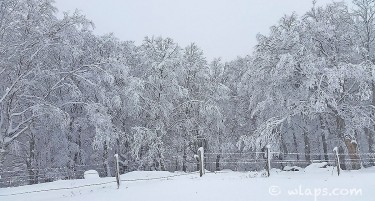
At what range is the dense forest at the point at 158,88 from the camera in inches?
911

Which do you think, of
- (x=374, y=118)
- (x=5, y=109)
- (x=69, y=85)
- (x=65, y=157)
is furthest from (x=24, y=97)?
(x=374, y=118)

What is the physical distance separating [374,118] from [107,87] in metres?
19.4

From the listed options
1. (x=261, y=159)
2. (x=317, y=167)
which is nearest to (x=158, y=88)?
(x=261, y=159)

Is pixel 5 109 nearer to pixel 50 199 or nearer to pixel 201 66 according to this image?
pixel 50 199

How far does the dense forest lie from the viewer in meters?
23.1

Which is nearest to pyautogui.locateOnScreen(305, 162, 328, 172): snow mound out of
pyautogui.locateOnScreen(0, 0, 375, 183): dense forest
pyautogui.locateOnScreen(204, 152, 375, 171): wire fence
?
pyautogui.locateOnScreen(204, 152, 375, 171): wire fence

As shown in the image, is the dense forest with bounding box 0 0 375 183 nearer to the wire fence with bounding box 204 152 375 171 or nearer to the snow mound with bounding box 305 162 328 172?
the wire fence with bounding box 204 152 375 171

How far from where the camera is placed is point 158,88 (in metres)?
32.2

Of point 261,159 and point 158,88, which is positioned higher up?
point 158,88

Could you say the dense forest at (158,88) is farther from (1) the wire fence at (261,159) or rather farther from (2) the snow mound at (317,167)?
(2) the snow mound at (317,167)

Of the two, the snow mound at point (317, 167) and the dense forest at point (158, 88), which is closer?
the dense forest at point (158, 88)

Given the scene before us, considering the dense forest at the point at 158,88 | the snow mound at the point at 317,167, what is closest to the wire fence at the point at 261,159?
→ the snow mound at the point at 317,167

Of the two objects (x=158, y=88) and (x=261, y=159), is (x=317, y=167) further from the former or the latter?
(x=158, y=88)

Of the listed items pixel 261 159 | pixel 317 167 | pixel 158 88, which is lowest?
pixel 317 167
